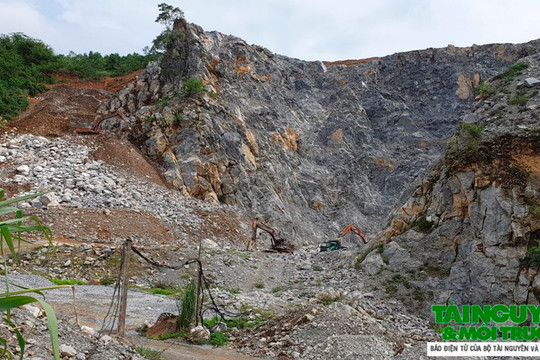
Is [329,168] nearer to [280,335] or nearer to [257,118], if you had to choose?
[257,118]

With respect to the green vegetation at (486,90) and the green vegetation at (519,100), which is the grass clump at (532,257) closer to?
the green vegetation at (519,100)

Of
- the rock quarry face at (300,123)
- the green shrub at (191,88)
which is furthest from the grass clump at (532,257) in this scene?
the green shrub at (191,88)

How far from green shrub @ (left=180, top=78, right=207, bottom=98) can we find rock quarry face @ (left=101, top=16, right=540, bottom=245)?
34 cm

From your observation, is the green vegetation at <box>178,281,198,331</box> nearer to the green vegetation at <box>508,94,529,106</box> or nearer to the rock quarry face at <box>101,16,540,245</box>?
the green vegetation at <box>508,94,529,106</box>

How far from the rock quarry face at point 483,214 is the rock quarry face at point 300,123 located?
12.3 meters

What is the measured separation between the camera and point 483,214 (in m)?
11.9

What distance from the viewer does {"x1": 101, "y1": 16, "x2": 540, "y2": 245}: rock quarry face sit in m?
25.7

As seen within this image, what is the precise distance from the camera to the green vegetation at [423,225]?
1350cm

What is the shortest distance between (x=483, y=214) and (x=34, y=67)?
35680 mm

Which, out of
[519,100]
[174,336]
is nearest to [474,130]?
[519,100]

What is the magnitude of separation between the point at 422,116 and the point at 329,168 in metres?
11.6

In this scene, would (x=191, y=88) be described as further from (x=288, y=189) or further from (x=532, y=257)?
(x=532, y=257)

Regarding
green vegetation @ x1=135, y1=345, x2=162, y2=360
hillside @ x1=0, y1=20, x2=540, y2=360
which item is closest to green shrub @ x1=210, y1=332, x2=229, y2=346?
hillside @ x1=0, y1=20, x2=540, y2=360

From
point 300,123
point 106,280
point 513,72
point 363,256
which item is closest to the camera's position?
point 106,280
